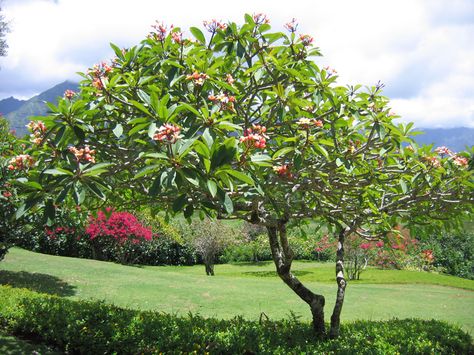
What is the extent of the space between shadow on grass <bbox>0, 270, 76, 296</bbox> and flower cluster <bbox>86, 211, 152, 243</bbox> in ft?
20.3

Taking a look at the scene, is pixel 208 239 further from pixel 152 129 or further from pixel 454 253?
pixel 152 129

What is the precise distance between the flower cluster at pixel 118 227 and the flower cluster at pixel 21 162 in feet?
52.8

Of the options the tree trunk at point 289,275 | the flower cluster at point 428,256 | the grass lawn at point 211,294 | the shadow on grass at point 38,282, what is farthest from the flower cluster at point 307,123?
the flower cluster at point 428,256

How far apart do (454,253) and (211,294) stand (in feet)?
56.5

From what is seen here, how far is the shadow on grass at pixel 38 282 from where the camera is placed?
404 inches

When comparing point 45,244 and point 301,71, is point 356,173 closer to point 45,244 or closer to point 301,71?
point 301,71

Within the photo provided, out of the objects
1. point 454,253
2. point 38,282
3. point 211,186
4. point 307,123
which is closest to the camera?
point 211,186

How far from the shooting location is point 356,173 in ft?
14.1

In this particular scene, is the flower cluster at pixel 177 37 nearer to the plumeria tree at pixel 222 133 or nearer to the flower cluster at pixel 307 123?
the plumeria tree at pixel 222 133

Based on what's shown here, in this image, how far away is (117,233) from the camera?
19125mm

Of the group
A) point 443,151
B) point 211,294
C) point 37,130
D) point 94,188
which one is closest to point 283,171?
point 94,188

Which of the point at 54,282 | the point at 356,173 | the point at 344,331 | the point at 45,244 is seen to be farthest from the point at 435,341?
the point at 45,244

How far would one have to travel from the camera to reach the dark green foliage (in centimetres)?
2227

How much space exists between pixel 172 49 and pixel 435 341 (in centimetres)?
616
